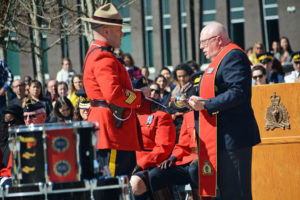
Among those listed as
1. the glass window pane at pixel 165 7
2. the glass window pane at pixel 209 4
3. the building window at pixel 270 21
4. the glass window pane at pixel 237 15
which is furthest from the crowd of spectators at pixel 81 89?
the glass window pane at pixel 165 7

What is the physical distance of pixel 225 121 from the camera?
5.23m

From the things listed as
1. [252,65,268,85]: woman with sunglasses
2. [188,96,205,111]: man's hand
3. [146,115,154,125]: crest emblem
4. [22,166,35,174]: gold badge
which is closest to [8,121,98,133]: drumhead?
[22,166,35,174]: gold badge

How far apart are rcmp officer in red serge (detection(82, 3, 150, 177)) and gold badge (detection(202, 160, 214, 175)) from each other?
651 mm

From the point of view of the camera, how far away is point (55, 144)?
444 cm

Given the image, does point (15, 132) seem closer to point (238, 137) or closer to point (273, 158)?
point (238, 137)

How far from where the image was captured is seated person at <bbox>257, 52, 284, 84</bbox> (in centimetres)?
1098

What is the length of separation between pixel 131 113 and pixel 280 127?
2294 millimetres

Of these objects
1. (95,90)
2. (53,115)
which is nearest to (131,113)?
(95,90)

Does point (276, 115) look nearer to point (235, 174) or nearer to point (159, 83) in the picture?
point (235, 174)

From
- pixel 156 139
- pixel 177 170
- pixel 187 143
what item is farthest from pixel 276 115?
pixel 156 139

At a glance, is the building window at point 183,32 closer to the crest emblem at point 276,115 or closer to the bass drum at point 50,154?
the crest emblem at point 276,115

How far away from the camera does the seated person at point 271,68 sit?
432 inches

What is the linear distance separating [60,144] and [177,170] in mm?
2949

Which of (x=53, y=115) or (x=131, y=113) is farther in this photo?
(x=53, y=115)
